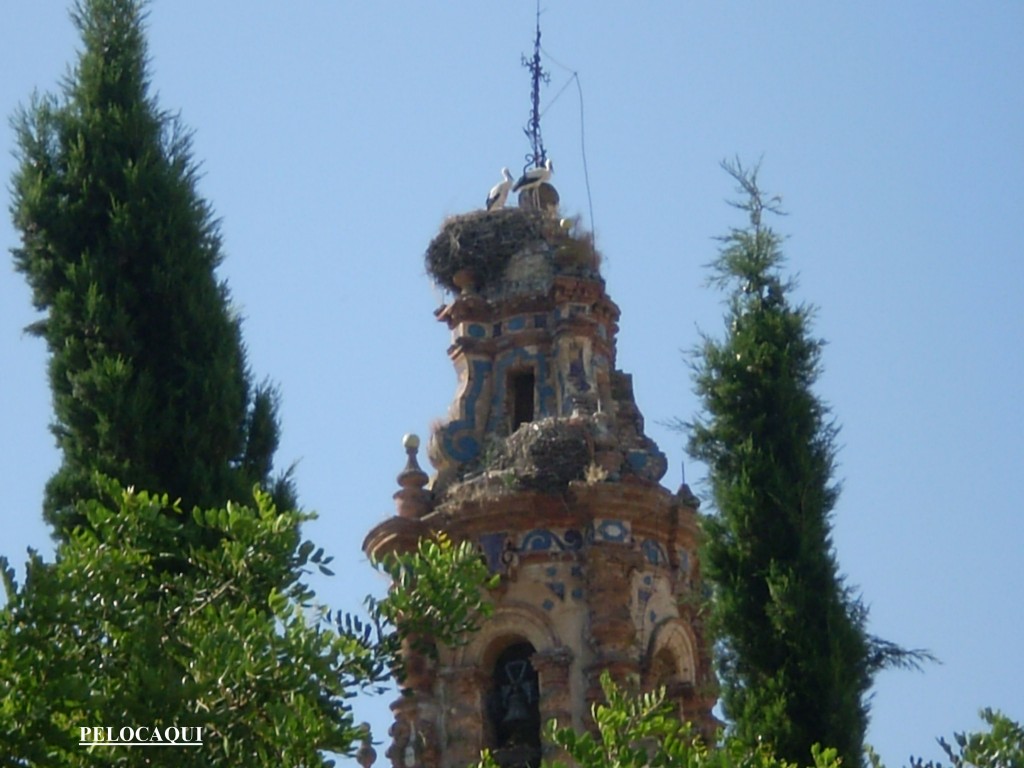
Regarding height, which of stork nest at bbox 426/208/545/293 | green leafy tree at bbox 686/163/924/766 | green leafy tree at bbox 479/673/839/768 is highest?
stork nest at bbox 426/208/545/293

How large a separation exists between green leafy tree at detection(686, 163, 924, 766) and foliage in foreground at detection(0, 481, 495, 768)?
7.11 ft

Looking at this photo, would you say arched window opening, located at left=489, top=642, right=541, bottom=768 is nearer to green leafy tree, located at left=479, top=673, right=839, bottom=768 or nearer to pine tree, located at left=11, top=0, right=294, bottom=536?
pine tree, located at left=11, top=0, right=294, bottom=536

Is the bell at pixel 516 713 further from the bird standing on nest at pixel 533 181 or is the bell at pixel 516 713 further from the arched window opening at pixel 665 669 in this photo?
the bird standing on nest at pixel 533 181

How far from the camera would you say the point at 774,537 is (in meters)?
14.2

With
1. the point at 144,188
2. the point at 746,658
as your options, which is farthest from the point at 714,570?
the point at 144,188

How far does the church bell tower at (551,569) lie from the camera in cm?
2075

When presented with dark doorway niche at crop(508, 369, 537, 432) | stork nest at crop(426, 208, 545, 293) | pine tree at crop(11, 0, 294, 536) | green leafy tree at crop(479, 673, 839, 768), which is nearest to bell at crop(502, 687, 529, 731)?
dark doorway niche at crop(508, 369, 537, 432)

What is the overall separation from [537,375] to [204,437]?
1008 cm

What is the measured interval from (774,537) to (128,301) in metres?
3.66

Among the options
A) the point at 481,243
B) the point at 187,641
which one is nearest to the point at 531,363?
the point at 481,243

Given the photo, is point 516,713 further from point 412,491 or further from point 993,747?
point 993,747

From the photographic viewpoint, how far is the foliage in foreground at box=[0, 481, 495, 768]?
10.8 meters

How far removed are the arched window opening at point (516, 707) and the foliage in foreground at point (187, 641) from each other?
8552mm

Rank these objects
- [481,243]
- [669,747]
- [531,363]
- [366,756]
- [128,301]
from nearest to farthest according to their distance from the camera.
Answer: [669,747] < [128,301] < [366,756] < [531,363] < [481,243]
